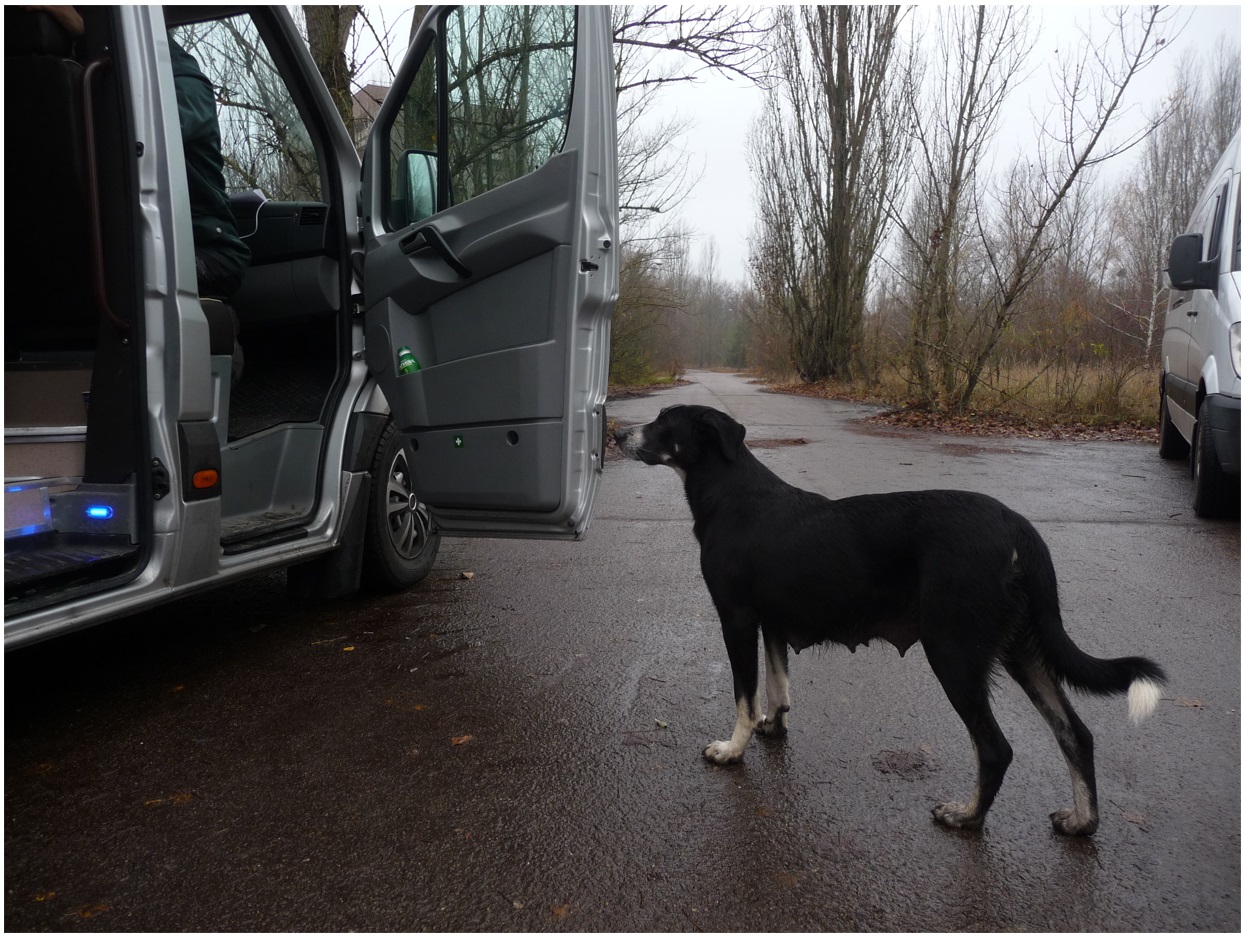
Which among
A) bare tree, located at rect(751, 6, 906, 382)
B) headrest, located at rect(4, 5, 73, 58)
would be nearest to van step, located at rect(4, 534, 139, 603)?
headrest, located at rect(4, 5, 73, 58)

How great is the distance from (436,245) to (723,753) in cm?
237

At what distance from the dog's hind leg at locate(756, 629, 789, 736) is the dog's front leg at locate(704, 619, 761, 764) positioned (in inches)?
5.5

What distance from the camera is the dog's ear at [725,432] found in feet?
9.97

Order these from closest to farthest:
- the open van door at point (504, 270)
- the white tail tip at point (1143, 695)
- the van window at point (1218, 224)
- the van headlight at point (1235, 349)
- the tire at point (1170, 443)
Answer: the white tail tip at point (1143, 695) < the open van door at point (504, 270) < the van headlight at point (1235, 349) < the van window at point (1218, 224) < the tire at point (1170, 443)

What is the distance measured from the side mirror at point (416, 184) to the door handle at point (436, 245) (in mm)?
200

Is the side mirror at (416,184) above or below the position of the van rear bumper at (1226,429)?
above

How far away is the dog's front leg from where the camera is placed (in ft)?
8.86

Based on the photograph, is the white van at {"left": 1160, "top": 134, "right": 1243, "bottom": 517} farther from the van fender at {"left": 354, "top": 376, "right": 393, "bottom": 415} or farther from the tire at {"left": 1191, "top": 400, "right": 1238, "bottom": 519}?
the van fender at {"left": 354, "top": 376, "right": 393, "bottom": 415}

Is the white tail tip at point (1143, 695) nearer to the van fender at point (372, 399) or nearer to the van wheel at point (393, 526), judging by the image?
the van wheel at point (393, 526)

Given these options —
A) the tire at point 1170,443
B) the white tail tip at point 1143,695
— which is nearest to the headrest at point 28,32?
the white tail tip at point 1143,695

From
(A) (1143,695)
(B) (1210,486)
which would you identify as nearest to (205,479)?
(A) (1143,695)

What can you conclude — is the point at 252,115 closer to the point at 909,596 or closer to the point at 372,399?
the point at 372,399

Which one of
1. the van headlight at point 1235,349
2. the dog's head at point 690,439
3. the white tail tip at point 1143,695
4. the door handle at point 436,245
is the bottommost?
the white tail tip at point 1143,695

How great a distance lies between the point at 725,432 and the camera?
3.06 meters
